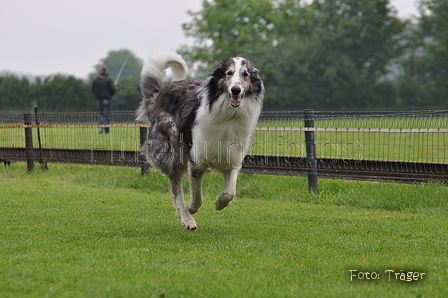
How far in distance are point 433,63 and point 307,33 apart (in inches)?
494

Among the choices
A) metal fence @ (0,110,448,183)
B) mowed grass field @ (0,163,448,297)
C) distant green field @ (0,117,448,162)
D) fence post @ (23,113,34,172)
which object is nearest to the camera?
mowed grass field @ (0,163,448,297)

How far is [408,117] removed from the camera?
8141 mm

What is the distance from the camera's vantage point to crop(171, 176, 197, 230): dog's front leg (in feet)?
21.4

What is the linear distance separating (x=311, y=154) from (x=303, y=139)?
36.6 inches

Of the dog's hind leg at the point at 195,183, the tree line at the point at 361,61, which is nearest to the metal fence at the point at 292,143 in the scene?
the dog's hind leg at the point at 195,183

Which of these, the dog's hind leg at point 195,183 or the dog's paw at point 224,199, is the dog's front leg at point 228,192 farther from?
the dog's hind leg at point 195,183

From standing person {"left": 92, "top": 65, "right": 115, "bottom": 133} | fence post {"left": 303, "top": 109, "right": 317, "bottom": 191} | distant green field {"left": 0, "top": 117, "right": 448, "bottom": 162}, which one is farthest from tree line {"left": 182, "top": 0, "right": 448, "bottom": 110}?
fence post {"left": 303, "top": 109, "right": 317, "bottom": 191}

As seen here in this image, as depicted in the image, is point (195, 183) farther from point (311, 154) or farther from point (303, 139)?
point (303, 139)

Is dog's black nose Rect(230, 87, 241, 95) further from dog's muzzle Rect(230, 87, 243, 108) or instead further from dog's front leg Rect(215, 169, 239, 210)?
dog's front leg Rect(215, 169, 239, 210)

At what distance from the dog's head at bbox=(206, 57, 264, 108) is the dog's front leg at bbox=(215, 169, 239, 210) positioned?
93 cm

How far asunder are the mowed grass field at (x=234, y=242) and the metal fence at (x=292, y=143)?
32 centimetres

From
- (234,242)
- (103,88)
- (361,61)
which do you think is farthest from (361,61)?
(234,242)

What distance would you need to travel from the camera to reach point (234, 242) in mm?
5789

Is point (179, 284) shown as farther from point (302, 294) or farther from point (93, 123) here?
point (93, 123)
